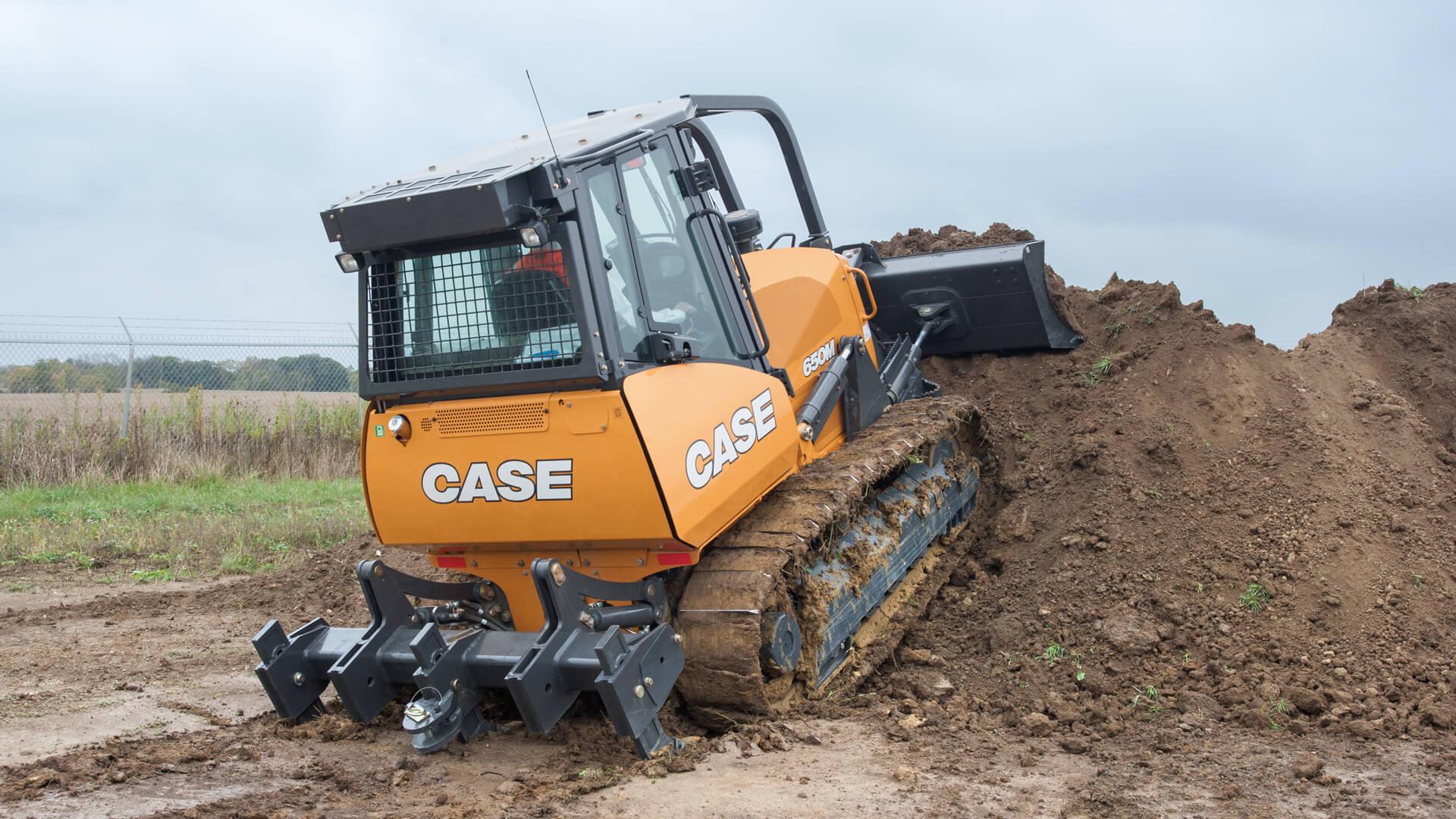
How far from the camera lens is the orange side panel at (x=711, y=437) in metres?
4.64

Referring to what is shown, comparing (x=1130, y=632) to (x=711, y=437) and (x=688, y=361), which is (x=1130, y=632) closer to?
(x=711, y=437)

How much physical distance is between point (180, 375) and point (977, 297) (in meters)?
12.1

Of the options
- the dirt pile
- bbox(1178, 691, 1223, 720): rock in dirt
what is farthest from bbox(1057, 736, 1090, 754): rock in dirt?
bbox(1178, 691, 1223, 720): rock in dirt

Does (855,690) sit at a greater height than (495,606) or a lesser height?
lesser

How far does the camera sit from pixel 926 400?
7.15m

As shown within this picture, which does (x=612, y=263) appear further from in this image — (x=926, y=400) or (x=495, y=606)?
(x=926, y=400)

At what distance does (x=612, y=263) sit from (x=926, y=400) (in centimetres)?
283

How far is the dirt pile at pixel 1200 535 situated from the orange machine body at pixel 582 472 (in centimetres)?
130

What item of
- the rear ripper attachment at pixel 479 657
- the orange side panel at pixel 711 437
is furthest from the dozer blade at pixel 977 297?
the rear ripper attachment at pixel 479 657

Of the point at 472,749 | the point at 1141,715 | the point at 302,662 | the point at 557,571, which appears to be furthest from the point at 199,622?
the point at 1141,715

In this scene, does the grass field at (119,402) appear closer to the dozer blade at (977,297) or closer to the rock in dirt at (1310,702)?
the dozer blade at (977,297)

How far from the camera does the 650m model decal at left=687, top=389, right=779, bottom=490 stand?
4.79 meters

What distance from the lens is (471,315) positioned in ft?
16.1

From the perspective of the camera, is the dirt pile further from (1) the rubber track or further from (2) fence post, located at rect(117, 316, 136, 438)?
(2) fence post, located at rect(117, 316, 136, 438)
